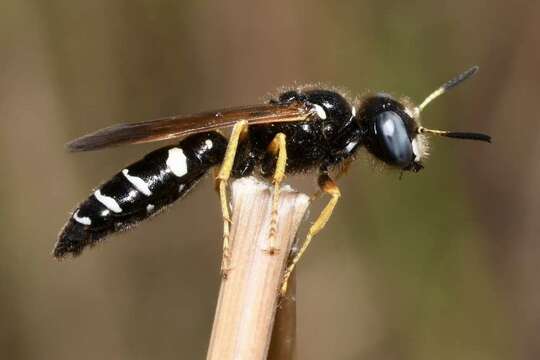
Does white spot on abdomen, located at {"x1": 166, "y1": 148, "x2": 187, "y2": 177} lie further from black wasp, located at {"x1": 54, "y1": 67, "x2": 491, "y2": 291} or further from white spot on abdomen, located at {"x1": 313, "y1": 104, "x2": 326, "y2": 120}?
white spot on abdomen, located at {"x1": 313, "y1": 104, "x2": 326, "y2": 120}

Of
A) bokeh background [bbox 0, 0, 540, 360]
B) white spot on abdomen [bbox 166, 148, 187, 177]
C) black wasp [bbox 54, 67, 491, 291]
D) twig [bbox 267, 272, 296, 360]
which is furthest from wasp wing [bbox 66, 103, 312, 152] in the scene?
bokeh background [bbox 0, 0, 540, 360]

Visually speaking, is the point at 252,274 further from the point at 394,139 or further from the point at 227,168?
the point at 394,139

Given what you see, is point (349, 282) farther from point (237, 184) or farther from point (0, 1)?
point (237, 184)

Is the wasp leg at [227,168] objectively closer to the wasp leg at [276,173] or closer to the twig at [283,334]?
the wasp leg at [276,173]

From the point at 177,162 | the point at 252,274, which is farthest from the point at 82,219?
the point at 252,274

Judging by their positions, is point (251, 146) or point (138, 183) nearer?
point (138, 183)

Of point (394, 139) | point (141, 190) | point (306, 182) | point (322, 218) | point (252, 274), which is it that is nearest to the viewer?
point (252, 274)
